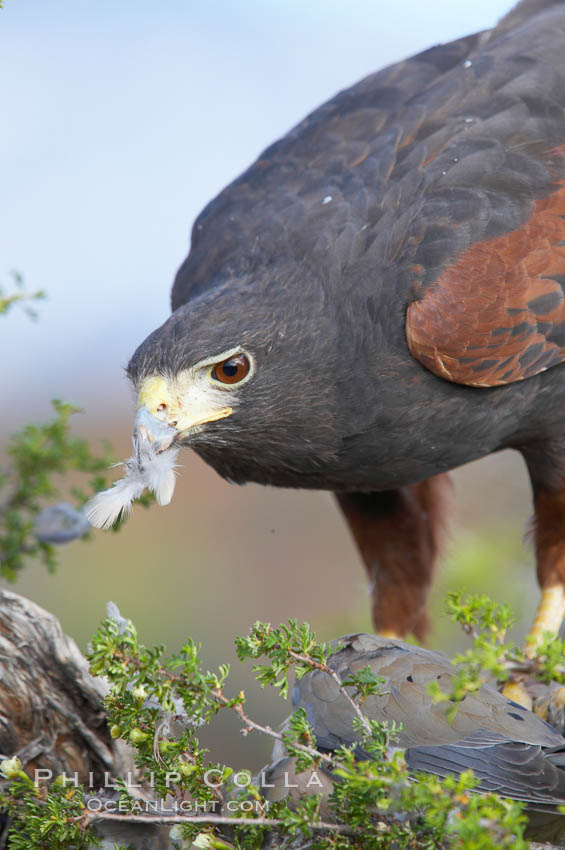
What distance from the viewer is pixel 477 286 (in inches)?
129

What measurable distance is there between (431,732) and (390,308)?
1.44 m

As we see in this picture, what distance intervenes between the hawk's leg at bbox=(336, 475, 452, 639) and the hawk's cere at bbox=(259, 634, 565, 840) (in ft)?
6.16

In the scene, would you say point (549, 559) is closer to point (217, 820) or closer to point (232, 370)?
point (232, 370)

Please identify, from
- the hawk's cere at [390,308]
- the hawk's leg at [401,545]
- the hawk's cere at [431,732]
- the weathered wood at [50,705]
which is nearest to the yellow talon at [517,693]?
the hawk's cere at [390,308]

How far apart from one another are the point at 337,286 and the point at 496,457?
4.48m

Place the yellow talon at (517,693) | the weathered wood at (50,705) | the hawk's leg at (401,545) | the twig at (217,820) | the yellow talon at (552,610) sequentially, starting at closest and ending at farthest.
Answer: the twig at (217,820), the weathered wood at (50,705), the yellow talon at (517,693), the yellow talon at (552,610), the hawk's leg at (401,545)

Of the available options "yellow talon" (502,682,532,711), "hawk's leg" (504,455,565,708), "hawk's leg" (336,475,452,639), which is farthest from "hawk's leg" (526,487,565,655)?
"hawk's leg" (336,475,452,639)

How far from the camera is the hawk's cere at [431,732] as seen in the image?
257 cm

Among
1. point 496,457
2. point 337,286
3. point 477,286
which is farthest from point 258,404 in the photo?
point 496,457

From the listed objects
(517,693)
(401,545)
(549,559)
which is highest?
(401,545)

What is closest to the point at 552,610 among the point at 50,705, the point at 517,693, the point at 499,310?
the point at 517,693

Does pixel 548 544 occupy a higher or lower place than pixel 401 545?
lower

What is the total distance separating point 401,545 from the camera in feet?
15.8

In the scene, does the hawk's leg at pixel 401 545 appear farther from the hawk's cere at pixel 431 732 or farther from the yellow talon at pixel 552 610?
the hawk's cere at pixel 431 732
